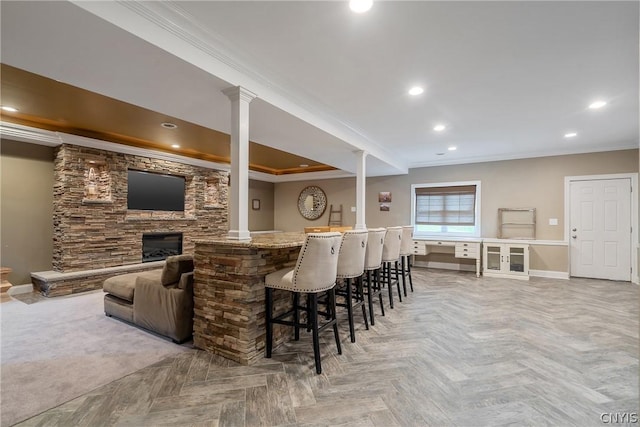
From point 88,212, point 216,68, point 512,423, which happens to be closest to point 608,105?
point 512,423

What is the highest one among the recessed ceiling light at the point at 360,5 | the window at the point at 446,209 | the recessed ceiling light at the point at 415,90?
the recessed ceiling light at the point at 415,90

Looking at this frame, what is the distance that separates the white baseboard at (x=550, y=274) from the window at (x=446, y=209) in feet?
4.12

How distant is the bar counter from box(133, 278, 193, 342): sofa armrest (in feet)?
0.53

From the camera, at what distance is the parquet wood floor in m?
1.79

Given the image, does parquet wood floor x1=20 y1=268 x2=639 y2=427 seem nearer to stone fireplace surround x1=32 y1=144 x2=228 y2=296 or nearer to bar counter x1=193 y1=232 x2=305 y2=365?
bar counter x1=193 y1=232 x2=305 y2=365

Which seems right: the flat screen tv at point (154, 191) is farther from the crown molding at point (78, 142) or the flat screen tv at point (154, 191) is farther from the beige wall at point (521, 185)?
the beige wall at point (521, 185)

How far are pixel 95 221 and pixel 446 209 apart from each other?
7.16 m

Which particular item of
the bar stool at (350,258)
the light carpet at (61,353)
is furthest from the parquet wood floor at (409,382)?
the bar stool at (350,258)

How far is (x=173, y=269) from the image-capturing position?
289 cm

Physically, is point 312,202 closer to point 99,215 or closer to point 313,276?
point 99,215

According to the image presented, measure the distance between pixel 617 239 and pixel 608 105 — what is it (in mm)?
3316

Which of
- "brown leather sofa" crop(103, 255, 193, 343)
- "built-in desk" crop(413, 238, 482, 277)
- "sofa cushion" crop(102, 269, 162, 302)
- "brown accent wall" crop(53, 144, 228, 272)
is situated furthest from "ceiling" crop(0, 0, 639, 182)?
"built-in desk" crop(413, 238, 482, 277)

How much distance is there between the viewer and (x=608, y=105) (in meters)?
3.54

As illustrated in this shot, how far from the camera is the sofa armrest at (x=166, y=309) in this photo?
281 cm
